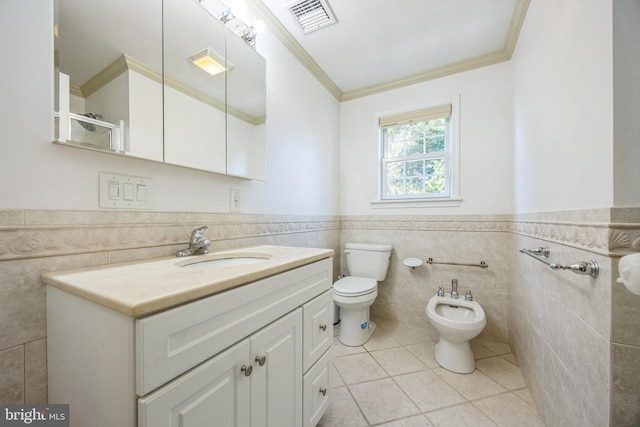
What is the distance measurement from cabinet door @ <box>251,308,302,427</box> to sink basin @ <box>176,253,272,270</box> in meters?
0.32

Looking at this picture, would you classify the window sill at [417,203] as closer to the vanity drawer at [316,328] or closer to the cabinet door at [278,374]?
the vanity drawer at [316,328]

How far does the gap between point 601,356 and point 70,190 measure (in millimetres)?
1775

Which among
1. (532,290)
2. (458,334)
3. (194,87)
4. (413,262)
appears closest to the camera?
(194,87)

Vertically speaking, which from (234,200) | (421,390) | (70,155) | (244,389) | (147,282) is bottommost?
(421,390)

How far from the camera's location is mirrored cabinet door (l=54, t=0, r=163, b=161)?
79cm

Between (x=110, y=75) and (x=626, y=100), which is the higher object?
(x=110, y=75)

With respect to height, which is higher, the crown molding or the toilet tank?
the crown molding

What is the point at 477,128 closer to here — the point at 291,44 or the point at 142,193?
the point at 291,44

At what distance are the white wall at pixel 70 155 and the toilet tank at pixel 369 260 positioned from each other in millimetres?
709

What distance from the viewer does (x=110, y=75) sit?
0.90 meters

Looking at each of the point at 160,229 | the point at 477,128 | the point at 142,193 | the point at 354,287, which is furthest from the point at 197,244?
the point at 477,128

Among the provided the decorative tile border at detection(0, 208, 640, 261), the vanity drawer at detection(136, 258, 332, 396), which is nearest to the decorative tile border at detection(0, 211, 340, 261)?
the decorative tile border at detection(0, 208, 640, 261)

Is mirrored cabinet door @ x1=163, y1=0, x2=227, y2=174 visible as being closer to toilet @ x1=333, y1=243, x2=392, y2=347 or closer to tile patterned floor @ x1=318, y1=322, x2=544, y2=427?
toilet @ x1=333, y1=243, x2=392, y2=347

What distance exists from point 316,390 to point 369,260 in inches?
51.1
